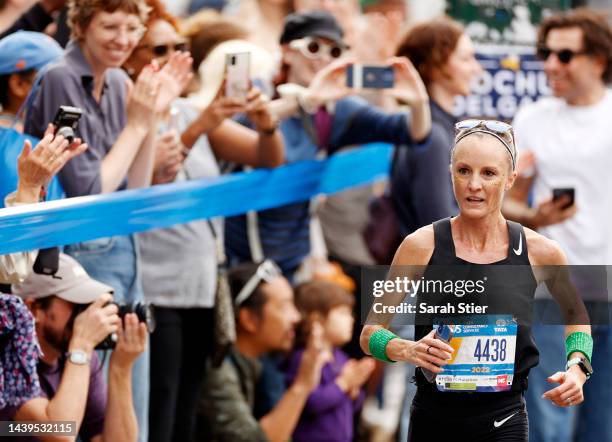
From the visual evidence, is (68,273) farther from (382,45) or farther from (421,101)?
(382,45)

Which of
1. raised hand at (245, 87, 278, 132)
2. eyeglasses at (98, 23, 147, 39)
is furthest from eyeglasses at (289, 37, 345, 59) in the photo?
eyeglasses at (98, 23, 147, 39)

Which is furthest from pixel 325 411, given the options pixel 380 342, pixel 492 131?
pixel 492 131

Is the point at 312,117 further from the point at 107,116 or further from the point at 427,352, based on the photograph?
the point at 427,352

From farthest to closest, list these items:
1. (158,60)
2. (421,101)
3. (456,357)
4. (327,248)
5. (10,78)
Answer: (327,248), (421,101), (158,60), (10,78), (456,357)

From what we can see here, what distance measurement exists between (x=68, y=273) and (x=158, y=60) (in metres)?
1.43

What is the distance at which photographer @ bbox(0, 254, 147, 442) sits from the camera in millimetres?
5211

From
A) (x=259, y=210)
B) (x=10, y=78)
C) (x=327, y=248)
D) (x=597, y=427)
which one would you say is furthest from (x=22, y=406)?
(x=327, y=248)

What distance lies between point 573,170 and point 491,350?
2.93m

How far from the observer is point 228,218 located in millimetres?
7355

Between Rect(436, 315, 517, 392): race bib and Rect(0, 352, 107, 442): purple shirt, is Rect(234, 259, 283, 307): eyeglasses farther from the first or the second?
Rect(436, 315, 517, 392): race bib

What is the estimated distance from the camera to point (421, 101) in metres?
7.12

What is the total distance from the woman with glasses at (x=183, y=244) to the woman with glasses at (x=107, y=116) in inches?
12.2

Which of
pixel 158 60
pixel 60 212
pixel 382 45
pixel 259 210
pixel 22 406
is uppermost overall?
pixel 382 45

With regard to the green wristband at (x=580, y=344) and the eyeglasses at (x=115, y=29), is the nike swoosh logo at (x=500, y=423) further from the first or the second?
the eyeglasses at (x=115, y=29)
